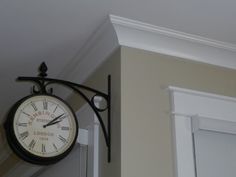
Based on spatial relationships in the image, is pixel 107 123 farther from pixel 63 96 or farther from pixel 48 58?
pixel 63 96

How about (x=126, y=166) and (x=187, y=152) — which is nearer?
(x=126, y=166)

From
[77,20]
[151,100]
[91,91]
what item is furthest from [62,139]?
[77,20]

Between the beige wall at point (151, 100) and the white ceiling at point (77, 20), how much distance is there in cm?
19

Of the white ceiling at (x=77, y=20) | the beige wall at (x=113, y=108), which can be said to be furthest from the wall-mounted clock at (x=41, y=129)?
the white ceiling at (x=77, y=20)

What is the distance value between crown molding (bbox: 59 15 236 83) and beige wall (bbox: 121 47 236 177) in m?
0.04

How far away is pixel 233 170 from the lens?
78.3 inches

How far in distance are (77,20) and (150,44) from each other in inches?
15.1

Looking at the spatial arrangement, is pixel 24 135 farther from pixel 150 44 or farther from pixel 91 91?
pixel 150 44

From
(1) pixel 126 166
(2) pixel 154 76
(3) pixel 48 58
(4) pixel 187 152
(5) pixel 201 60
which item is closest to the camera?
(1) pixel 126 166

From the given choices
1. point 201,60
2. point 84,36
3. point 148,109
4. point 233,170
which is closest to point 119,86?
point 148,109

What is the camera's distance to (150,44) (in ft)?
6.82

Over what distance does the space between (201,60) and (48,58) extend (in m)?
0.86

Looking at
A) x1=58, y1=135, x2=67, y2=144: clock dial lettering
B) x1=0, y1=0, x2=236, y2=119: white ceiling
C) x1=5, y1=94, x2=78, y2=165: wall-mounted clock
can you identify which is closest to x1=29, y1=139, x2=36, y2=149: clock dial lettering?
x1=5, y1=94, x2=78, y2=165: wall-mounted clock

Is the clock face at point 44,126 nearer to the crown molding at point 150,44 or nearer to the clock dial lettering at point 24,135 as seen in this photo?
the clock dial lettering at point 24,135
